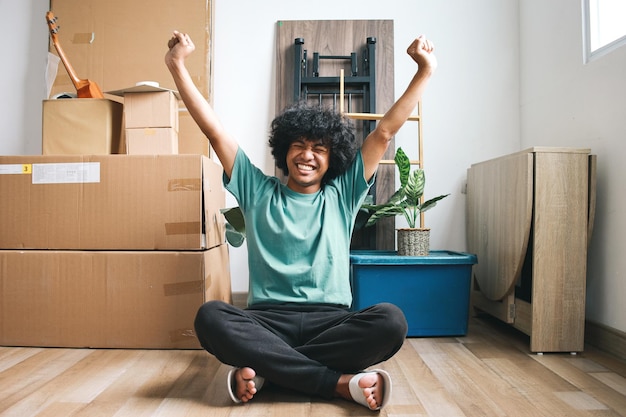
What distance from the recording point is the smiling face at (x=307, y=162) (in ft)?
5.08

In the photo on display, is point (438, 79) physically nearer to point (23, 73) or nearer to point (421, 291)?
point (421, 291)

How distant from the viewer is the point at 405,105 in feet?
4.88

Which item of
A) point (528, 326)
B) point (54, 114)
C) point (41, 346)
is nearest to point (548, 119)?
point (528, 326)

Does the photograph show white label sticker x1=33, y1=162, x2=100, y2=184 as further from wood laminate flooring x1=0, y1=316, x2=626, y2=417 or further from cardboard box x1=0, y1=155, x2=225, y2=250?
wood laminate flooring x1=0, y1=316, x2=626, y2=417

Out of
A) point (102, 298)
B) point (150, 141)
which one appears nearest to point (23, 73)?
point (150, 141)

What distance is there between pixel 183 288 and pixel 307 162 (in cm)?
69

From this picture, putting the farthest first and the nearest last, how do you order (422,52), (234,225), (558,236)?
(234,225)
(558,236)
(422,52)

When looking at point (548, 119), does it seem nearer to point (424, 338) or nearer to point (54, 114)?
point (424, 338)

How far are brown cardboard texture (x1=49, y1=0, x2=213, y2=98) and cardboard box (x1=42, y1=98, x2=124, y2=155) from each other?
0.50 metres

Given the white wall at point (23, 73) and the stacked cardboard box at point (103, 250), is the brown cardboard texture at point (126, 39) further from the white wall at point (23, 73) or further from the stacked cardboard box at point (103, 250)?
the stacked cardboard box at point (103, 250)

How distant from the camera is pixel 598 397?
51.1 inches

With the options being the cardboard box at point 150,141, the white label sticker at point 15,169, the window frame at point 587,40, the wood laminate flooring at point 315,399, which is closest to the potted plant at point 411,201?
the wood laminate flooring at point 315,399

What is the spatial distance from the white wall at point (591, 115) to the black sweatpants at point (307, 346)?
0.93m

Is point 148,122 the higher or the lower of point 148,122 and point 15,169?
the higher
